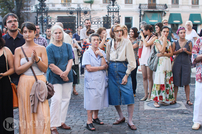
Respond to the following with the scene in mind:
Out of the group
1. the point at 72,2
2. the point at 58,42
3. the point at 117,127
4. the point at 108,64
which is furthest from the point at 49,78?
the point at 72,2

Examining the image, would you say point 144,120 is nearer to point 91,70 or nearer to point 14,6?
point 91,70

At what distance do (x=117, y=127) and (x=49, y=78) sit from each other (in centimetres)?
168

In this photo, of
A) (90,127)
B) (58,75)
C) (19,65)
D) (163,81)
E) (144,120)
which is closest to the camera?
(19,65)

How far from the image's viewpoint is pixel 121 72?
15.3 feet

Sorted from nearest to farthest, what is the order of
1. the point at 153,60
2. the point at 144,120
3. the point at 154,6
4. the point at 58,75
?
the point at 58,75 < the point at 144,120 < the point at 153,60 < the point at 154,6

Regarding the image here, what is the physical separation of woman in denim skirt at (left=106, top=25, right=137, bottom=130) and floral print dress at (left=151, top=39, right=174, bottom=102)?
1.63 meters

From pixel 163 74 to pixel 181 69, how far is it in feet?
1.84

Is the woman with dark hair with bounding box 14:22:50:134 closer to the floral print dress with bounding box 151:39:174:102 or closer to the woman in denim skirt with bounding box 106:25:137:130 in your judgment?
the woman in denim skirt with bounding box 106:25:137:130

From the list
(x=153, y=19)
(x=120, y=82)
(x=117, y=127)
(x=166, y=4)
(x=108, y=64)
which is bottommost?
(x=117, y=127)

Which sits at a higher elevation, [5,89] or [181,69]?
[5,89]

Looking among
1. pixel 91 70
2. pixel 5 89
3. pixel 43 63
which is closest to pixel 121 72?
pixel 91 70

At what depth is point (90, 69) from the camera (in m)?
4.62

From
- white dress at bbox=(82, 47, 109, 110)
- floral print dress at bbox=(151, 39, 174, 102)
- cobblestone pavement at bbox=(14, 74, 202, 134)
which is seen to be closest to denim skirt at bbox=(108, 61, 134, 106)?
white dress at bbox=(82, 47, 109, 110)

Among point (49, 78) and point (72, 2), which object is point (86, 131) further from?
point (72, 2)
